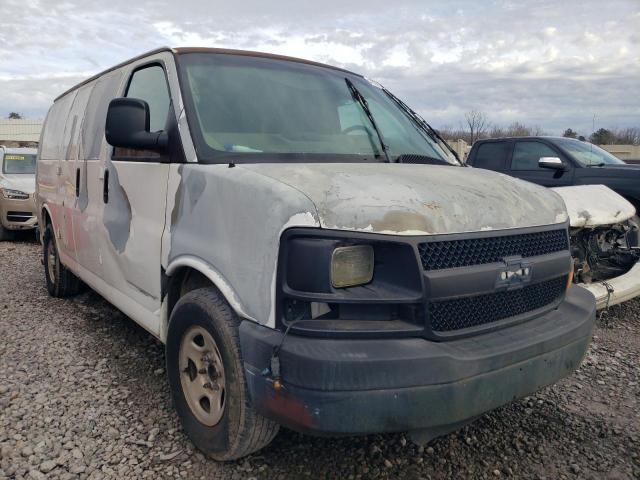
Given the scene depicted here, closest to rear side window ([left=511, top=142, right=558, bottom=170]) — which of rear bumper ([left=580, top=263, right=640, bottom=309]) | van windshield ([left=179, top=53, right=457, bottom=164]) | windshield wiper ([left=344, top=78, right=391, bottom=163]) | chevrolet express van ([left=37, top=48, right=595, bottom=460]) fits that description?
rear bumper ([left=580, top=263, right=640, bottom=309])

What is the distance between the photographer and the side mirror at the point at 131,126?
116 inches

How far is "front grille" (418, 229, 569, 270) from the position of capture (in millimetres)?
2211

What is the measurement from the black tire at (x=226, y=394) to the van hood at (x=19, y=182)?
358 inches

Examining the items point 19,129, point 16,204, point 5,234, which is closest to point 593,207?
point 16,204

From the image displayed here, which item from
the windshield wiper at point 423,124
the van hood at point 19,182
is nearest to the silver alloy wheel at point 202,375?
the windshield wiper at point 423,124

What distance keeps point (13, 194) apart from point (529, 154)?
9104 mm

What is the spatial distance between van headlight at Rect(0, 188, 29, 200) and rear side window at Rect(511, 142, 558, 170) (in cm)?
870

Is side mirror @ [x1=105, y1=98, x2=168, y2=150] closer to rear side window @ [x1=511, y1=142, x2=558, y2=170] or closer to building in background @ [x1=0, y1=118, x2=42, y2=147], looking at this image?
rear side window @ [x1=511, y1=142, x2=558, y2=170]

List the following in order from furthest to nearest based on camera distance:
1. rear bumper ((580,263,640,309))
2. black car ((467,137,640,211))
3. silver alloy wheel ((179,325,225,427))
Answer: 1. black car ((467,137,640,211))
2. rear bumper ((580,263,640,309))
3. silver alloy wheel ((179,325,225,427))

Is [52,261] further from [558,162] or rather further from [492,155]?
[492,155]

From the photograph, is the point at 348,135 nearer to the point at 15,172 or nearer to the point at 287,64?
the point at 287,64

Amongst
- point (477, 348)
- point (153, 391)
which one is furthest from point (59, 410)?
point (477, 348)

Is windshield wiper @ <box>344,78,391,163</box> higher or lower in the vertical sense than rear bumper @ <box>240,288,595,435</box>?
higher

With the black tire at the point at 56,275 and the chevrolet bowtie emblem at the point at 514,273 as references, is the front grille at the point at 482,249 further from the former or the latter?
the black tire at the point at 56,275
